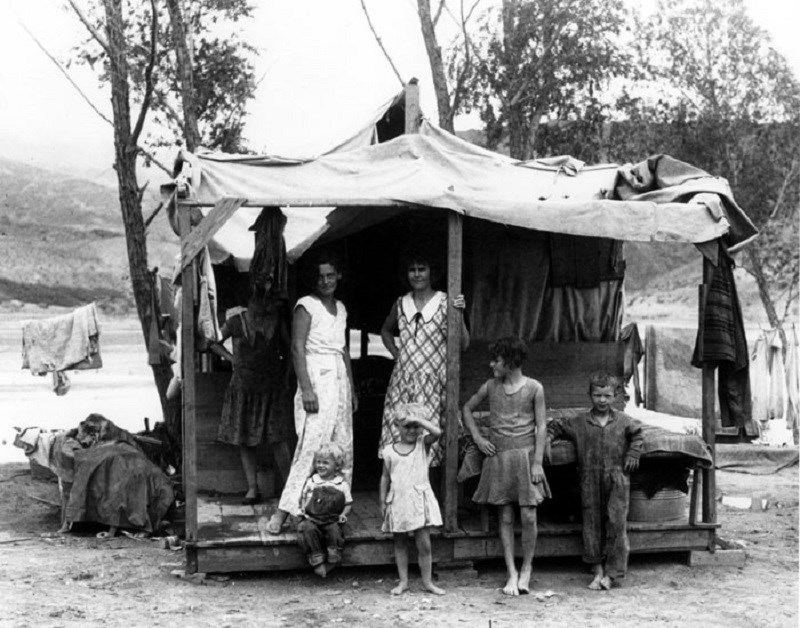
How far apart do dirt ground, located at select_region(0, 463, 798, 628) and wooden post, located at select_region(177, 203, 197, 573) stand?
0.49 m

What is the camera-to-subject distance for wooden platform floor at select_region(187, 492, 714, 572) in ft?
21.8

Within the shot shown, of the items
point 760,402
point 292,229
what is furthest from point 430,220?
point 760,402

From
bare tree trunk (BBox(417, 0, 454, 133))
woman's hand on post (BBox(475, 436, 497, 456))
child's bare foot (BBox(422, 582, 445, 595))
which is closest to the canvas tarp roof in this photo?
woman's hand on post (BBox(475, 436, 497, 456))

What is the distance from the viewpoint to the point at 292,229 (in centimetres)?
889

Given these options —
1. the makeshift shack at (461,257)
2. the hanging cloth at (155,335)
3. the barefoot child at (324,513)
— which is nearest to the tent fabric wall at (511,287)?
the makeshift shack at (461,257)

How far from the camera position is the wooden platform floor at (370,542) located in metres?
6.64

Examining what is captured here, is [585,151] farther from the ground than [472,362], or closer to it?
farther from the ground

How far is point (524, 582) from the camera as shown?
21.4 ft

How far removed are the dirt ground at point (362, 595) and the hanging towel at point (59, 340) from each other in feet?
13.8

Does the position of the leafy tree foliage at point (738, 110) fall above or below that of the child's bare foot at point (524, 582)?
above

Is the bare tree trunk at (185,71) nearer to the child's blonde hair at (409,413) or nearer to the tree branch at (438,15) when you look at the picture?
Result: the tree branch at (438,15)

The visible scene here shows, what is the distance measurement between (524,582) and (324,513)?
133 cm

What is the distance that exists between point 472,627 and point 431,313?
2.08 m

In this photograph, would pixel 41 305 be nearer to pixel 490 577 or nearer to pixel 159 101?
pixel 159 101
